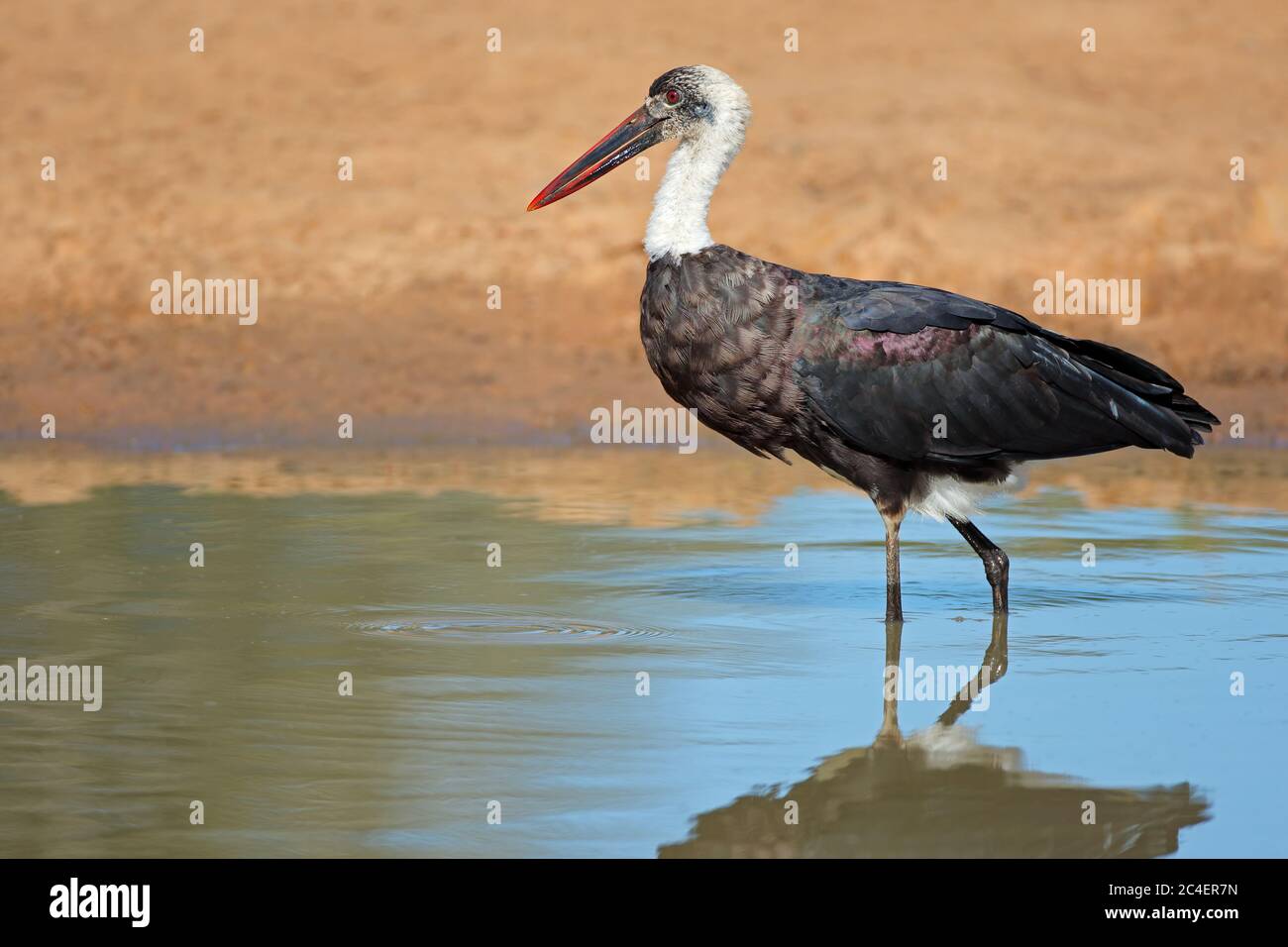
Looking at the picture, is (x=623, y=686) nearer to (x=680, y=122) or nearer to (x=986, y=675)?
(x=986, y=675)

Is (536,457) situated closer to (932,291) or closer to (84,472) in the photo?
(84,472)

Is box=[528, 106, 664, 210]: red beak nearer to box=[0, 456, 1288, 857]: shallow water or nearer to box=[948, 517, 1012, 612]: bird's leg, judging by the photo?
box=[0, 456, 1288, 857]: shallow water

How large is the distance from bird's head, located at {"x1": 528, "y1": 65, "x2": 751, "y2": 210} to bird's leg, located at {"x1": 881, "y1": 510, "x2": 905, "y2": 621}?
172 centimetres

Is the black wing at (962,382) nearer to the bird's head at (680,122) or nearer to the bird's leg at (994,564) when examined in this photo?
the bird's leg at (994,564)

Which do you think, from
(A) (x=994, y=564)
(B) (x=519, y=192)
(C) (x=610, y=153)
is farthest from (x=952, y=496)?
(B) (x=519, y=192)

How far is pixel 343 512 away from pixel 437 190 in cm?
719

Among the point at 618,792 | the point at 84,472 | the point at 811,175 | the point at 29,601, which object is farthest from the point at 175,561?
the point at 811,175

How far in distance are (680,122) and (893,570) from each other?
220 cm

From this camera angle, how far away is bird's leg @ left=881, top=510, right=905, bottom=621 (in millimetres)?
8078

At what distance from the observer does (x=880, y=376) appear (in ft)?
26.2

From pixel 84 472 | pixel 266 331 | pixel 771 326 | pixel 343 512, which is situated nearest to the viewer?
pixel 771 326

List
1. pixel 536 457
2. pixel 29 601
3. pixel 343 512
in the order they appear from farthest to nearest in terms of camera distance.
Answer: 1. pixel 536 457
2. pixel 343 512
3. pixel 29 601

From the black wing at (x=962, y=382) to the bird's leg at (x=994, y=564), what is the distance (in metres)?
0.40

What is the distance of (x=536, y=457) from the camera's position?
14102 mm
